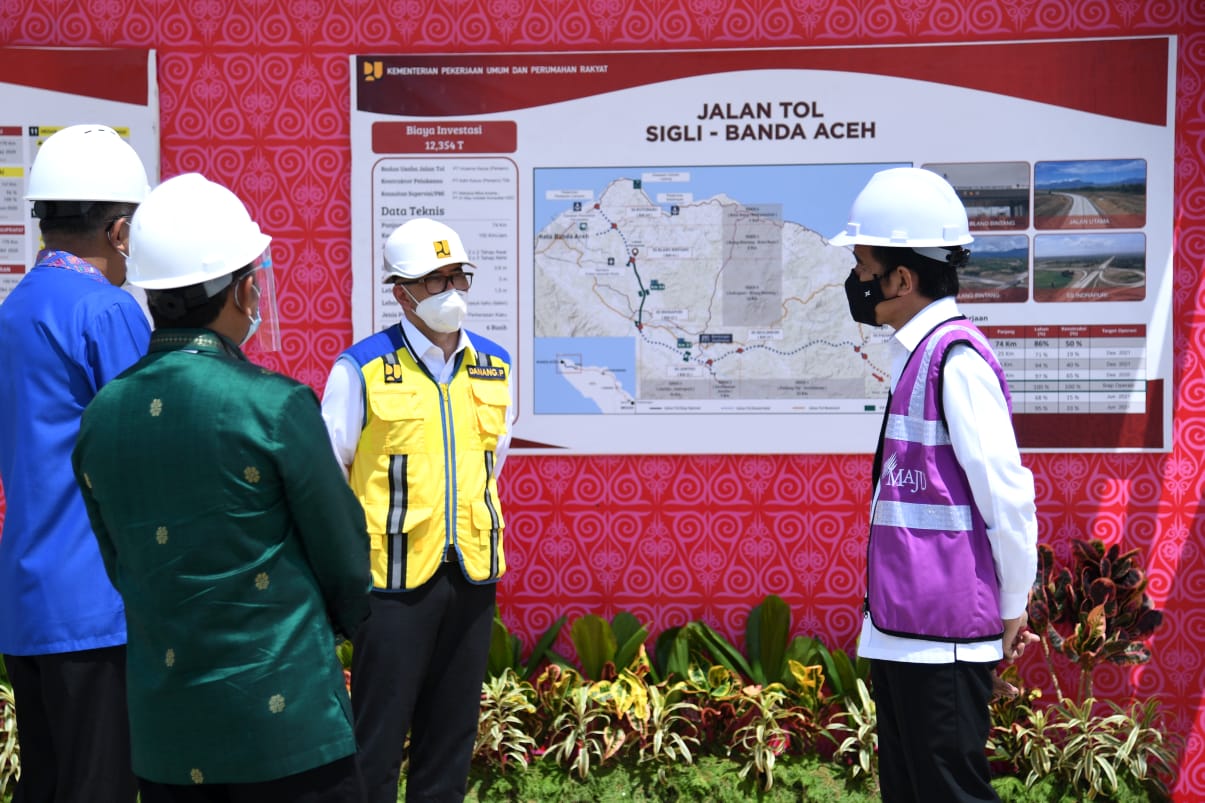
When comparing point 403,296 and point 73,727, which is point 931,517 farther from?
point 73,727

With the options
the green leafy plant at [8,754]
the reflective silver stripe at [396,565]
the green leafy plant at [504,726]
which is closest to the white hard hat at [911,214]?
the reflective silver stripe at [396,565]

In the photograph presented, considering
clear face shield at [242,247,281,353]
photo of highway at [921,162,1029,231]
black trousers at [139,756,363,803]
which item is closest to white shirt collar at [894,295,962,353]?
clear face shield at [242,247,281,353]

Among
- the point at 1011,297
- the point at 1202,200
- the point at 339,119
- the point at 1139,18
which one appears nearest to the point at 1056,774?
the point at 1011,297

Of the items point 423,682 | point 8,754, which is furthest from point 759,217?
point 8,754

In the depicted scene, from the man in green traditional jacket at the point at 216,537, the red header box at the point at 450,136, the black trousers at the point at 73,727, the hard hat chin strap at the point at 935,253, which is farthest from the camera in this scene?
the red header box at the point at 450,136

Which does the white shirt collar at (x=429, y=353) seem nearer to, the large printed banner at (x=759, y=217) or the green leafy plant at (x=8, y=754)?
the large printed banner at (x=759, y=217)

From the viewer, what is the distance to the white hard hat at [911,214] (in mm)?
2799

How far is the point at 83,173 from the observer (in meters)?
2.59

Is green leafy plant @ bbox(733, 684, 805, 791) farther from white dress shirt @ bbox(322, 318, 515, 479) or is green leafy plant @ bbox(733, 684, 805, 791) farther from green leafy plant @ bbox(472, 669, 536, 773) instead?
white dress shirt @ bbox(322, 318, 515, 479)

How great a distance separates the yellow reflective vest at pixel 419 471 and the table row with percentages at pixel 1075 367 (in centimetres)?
220

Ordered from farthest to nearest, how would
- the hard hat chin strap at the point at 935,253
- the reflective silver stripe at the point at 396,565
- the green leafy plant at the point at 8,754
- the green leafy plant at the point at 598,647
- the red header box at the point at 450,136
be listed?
the red header box at the point at 450,136 < the green leafy plant at the point at 598,647 < the green leafy plant at the point at 8,754 < the reflective silver stripe at the point at 396,565 < the hard hat chin strap at the point at 935,253

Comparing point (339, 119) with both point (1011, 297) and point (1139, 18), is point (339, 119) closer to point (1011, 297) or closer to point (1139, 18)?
point (1011, 297)

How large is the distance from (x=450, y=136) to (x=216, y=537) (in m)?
3.07

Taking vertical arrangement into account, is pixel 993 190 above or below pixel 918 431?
above
